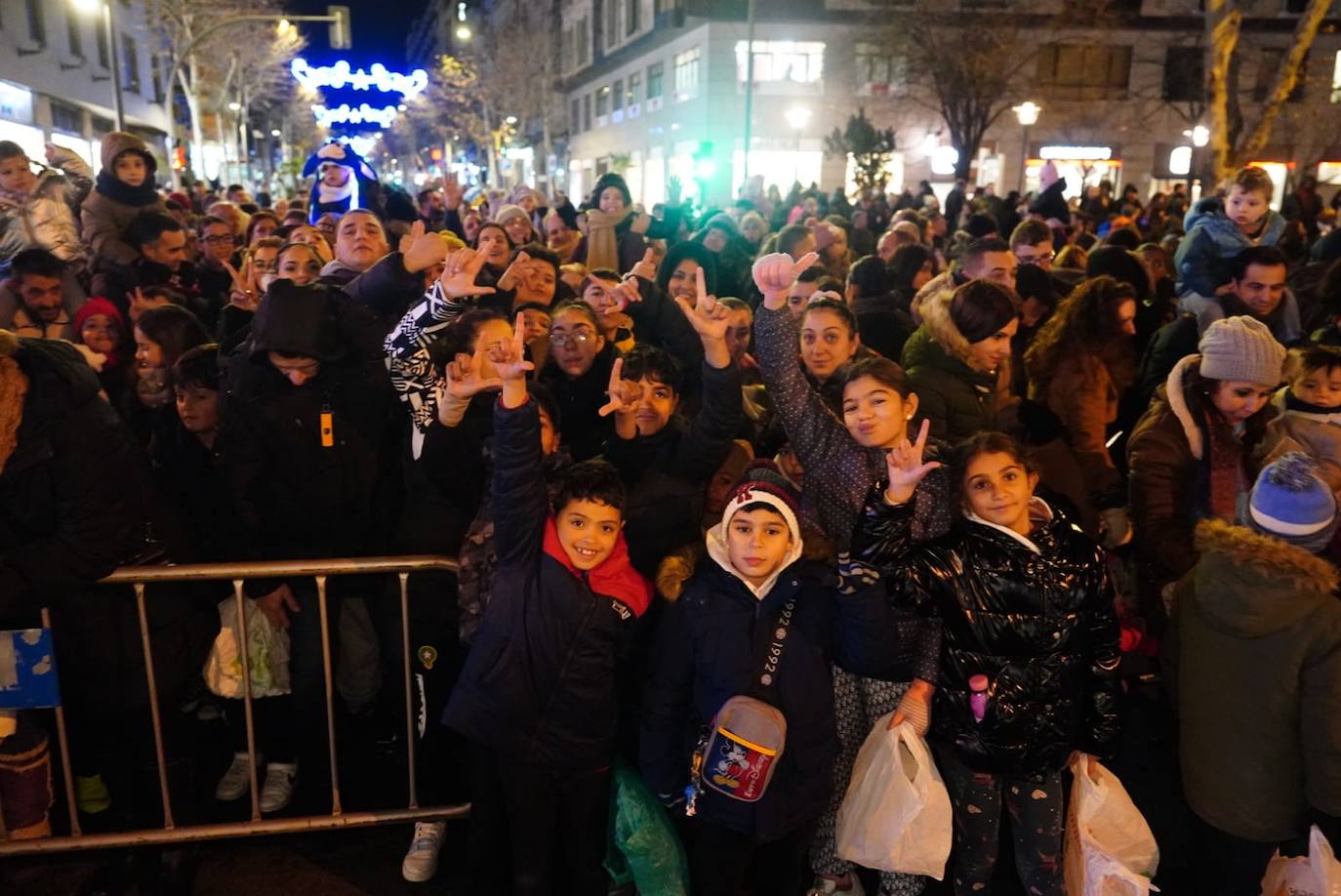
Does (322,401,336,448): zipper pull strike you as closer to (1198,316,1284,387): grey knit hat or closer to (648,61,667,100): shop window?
(1198,316,1284,387): grey knit hat

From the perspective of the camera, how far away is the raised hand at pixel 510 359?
10.2 ft

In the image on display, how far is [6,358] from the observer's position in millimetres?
3094

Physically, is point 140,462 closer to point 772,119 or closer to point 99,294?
point 99,294

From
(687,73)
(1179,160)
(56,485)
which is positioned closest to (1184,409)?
(56,485)

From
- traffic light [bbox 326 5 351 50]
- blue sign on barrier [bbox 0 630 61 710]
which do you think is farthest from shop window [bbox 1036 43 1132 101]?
blue sign on barrier [bbox 0 630 61 710]

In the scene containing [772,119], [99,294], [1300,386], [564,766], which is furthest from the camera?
[772,119]

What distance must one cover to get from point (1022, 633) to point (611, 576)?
1369 mm

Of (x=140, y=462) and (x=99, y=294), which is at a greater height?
(x=99, y=294)

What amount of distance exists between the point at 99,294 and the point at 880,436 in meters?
5.63

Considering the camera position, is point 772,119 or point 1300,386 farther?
point 772,119

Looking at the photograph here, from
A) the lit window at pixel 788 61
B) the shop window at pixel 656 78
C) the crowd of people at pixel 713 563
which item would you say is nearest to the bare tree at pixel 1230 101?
the crowd of people at pixel 713 563

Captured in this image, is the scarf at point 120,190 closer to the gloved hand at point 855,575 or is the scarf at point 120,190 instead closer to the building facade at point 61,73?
the gloved hand at point 855,575

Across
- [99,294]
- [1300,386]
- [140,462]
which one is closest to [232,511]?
[140,462]

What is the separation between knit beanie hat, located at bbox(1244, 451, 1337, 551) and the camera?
9.80 ft
